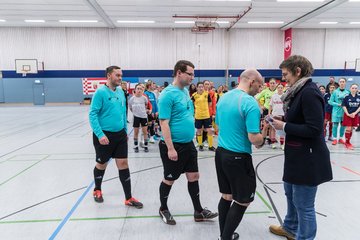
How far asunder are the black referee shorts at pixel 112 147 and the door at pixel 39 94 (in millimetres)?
20189

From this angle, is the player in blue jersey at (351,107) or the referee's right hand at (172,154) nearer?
the referee's right hand at (172,154)

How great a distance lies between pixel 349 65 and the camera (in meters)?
20.6

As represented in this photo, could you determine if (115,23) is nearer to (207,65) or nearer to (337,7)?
(207,65)

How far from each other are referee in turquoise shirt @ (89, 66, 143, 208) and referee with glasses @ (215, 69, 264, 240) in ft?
5.37

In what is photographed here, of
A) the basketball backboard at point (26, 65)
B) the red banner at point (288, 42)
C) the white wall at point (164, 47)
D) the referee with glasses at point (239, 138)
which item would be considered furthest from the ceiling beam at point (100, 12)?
the referee with glasses at point (239, 138)

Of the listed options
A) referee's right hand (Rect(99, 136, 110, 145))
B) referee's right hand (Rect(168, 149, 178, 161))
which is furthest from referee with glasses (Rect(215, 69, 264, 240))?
referee's right hand (Rect(99, 136, 110, 145))

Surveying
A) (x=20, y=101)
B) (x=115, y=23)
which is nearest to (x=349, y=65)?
(x=115, y=23)

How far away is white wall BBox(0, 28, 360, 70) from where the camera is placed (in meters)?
20.0

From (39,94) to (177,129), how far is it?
70.6ft

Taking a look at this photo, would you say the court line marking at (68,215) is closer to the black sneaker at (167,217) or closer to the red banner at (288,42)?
the black sneaker at (167,217)

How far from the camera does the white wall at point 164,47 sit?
20016mm

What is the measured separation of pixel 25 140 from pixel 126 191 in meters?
6.24

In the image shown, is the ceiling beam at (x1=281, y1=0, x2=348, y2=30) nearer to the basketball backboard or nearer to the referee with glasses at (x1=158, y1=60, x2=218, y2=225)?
the referee with glasses at (x1=158, y1=60, x2=218, y2=225)

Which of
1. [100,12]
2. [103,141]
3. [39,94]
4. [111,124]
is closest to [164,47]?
[100,12]
